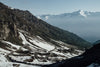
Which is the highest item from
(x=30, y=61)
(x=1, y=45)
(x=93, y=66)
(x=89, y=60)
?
(x=1, y=45)

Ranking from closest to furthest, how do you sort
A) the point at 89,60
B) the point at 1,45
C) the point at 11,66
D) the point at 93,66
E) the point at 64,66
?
1. the point at 93,66
2. the point at 89,60
3. the point at 64,66
4. the point at 11,66
5. the point at 1,45

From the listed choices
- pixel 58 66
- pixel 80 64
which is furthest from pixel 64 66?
pixel 80 64

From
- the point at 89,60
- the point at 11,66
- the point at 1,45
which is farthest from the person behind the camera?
the point at 1,45

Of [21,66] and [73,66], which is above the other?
[21,66]

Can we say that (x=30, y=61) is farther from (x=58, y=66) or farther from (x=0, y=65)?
(x=58, y=66)

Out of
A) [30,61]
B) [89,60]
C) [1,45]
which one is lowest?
[89,60]

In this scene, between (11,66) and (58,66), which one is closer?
(58,66)

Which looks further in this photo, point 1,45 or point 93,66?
point 1,45

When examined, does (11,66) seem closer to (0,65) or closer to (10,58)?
(0,65)

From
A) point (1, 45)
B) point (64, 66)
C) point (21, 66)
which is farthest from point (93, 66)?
point (1, 45)
